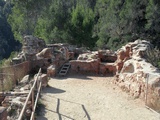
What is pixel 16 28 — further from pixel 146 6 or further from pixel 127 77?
pixel 127 77

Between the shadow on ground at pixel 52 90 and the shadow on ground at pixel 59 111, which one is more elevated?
the shadow on ground at pixel 52 90

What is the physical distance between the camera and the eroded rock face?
768 cm

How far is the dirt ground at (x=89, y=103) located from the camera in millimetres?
7281

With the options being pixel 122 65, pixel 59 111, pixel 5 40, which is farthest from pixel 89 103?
pixel 5 40

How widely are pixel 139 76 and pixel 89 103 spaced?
83.6 inches

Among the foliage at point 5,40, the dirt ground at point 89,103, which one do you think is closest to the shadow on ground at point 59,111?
the dirt ground at point 89,103

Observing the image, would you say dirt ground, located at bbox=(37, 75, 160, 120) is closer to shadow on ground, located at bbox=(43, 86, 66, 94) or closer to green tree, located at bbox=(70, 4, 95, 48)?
shadow on ground, located at bbox=(43, 86, 66, 94)

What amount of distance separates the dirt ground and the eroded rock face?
0.32m

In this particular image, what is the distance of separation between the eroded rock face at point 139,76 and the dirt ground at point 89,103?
1.04 ft

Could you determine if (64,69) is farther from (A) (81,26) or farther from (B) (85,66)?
(A) (81,26)

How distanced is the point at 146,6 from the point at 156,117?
16.1 metres

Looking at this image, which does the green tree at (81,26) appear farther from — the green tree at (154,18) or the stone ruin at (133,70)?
the stone ruin at (133,70)

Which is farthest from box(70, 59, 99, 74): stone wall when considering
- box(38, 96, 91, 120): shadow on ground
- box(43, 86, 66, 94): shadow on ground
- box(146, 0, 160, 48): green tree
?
box(146, 0, 160, 48): green tree

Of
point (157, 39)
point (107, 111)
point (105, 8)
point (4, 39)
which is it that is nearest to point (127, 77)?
point (107, 111)
